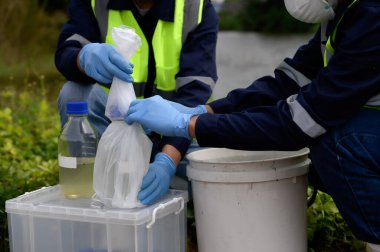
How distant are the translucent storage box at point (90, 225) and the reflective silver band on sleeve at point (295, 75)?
1.93 feet

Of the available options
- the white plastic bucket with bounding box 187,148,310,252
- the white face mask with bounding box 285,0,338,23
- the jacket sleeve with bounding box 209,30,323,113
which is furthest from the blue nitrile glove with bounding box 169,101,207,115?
the white face mask with bounding box 285,0,338,23

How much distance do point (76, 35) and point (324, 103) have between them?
1.23m

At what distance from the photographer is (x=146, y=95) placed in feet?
9.34

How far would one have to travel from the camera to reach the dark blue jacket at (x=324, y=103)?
6.58 feet

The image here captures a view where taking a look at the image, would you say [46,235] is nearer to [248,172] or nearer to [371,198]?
[248,172]

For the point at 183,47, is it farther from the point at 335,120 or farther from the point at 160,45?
the point at 335,120

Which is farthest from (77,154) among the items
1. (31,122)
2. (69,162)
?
(31,122)

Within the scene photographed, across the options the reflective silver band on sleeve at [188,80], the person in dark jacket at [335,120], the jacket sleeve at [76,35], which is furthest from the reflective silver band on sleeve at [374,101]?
the jacket sleeve at [76,35]

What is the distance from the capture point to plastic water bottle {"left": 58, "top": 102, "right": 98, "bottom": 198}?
7.88 feet

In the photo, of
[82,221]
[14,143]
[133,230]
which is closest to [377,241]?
[133,230]

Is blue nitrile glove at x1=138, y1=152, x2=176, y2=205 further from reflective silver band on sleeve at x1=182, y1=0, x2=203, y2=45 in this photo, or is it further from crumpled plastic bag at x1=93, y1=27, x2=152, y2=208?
reflective silver band on sleeve at x1=182, y1=0, x2=203, y2=45

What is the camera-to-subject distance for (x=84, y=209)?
217 centimetres

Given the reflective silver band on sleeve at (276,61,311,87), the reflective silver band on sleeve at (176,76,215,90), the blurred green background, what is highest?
the reflective silver band on sleeve at (276,61,311,87)

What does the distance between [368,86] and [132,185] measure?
0.79 m
